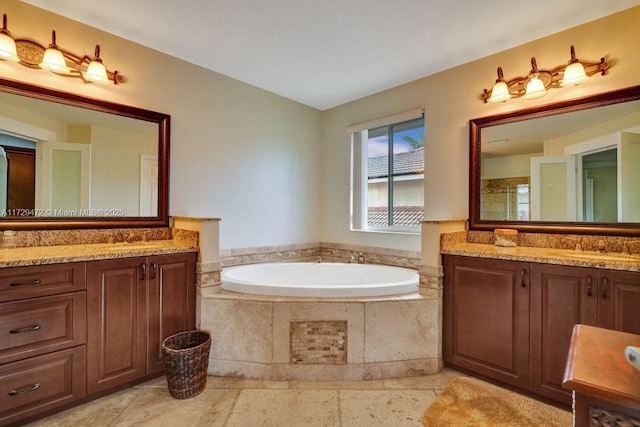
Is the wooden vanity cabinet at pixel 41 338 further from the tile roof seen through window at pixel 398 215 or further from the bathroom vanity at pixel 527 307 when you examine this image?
the tile roof seen through window at pixel 398 215

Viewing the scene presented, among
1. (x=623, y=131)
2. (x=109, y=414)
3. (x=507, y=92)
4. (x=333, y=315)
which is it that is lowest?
(x=109, y=414)

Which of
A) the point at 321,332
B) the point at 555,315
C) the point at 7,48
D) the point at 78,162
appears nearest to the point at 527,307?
the point at 555,315

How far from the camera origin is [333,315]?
203cm

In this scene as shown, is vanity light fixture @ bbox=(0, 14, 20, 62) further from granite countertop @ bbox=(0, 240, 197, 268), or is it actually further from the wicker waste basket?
the wicker waste basket

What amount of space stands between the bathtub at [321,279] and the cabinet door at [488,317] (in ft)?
1.04

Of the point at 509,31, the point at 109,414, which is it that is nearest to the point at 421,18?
the point at 509,31

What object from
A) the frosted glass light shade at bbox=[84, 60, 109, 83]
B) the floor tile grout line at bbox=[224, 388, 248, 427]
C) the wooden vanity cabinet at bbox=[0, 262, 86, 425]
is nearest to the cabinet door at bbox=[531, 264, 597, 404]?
the floor tile grout line at bbox=[224, 388, 248, 427]

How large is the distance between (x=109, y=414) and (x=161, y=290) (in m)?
0.70

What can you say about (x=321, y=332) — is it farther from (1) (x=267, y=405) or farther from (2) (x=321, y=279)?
(2) (x=321, y=279)

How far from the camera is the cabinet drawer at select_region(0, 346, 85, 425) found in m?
1.52

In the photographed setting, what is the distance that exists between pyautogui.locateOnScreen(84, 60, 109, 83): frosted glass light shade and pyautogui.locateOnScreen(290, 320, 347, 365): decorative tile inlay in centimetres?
215

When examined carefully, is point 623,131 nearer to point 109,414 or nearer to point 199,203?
point 199,203

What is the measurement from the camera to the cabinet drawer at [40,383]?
1.52 metres

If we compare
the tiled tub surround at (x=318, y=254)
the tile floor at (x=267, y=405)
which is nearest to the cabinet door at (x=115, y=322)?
the tile floor at (x=267, y=405)
